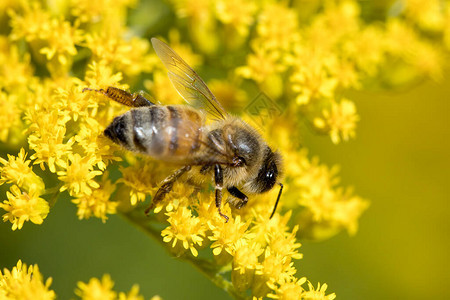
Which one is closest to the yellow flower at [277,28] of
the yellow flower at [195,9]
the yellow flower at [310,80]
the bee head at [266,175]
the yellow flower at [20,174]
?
the yellow flower at [310,80]

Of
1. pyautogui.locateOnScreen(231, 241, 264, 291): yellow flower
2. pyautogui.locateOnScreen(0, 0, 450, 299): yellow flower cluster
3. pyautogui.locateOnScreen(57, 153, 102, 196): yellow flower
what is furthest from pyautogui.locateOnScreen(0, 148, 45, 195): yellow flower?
pyautogui.locateOnScreen(231, 241, 264, 291): yellow flower

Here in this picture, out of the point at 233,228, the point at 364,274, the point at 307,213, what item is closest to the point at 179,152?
the point at 233,228

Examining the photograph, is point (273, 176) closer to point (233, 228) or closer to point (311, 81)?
point (233, 228)

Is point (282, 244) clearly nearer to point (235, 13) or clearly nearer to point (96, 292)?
point (96, 292)

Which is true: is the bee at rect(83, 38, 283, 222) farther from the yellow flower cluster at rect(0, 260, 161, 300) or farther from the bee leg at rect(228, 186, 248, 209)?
the yellow flower cluster at rect(0, 260, 161, 300)

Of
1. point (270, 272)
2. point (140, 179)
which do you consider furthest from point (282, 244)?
point (140, 179)

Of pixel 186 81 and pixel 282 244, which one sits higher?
pixel 186 81
